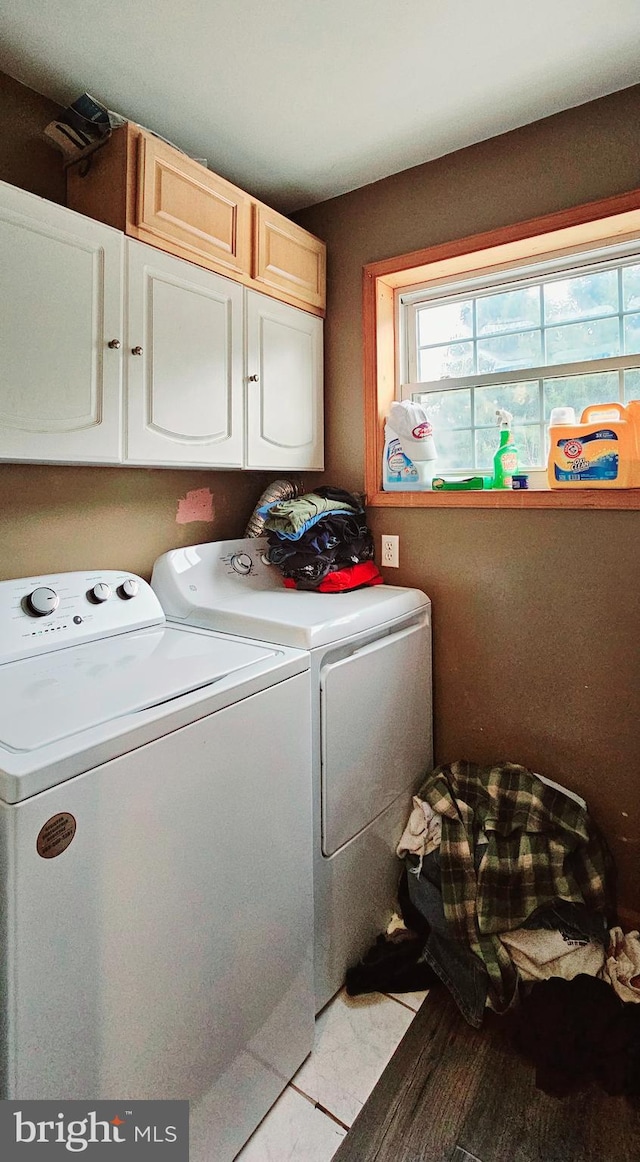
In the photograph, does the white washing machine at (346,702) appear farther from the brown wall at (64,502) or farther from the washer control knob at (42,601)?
the washer control knob at (42,601)

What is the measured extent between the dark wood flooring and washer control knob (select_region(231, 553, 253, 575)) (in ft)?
4.56

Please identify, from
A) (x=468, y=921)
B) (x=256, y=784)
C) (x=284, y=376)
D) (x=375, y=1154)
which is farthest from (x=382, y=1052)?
(x=284, y=376)

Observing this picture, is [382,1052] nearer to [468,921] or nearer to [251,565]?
[468,921]

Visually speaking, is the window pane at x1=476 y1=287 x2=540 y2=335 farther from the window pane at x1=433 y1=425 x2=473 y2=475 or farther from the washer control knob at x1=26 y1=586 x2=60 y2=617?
the washer control knob at x1=26 y1=586 x2=60 y2=617

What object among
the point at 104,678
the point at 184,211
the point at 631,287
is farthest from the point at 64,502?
the point at 631,287

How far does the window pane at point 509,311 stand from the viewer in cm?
202

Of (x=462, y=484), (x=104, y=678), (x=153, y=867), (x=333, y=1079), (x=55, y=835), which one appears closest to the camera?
(x=55, y=835)

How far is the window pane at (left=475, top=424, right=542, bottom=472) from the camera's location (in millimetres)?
2010

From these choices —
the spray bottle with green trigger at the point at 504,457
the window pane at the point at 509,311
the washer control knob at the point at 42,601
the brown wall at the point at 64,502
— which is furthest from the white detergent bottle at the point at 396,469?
the washer control knob at the point at 42,601

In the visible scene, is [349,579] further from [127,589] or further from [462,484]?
[127,589]

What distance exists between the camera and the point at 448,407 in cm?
219

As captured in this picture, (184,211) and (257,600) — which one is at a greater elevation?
(184,211)

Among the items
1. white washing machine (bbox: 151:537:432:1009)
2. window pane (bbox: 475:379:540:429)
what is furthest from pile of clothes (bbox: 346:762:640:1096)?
window pane (bbox: 475:379:540:429)

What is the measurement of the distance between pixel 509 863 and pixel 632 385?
1485 mm
